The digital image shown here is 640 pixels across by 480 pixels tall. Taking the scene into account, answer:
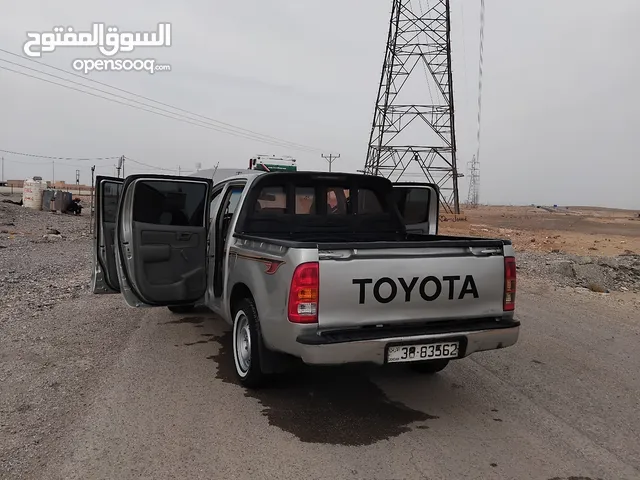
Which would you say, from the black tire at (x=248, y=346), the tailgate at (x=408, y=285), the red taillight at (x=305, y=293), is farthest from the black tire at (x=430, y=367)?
the red taillight at (x=305, y=293)

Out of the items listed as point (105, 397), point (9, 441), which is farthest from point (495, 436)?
point (9, 441)

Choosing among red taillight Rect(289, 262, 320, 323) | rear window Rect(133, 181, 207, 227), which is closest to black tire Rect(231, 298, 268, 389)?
red taillight Rect(289, 262, 320, 323)

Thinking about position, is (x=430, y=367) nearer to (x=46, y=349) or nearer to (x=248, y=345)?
(x=248, y=345)

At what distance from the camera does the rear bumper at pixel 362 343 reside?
3.83 m

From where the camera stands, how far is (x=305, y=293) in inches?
153

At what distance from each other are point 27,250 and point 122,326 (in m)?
10.1

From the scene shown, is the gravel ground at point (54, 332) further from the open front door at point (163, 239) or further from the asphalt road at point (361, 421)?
the open front door at point (163, 239)

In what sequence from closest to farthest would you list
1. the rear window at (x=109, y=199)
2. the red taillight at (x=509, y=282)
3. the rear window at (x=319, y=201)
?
the red taillight at (x=509, y=282) < the rear window at (x=319, y=201) < the rear window at (x=109, y=199)

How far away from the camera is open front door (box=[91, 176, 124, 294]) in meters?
6.71

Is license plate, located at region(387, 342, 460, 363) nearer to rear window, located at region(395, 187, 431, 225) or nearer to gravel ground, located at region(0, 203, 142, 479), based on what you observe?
gravel ground, located at region(0, 203, 142, 479)

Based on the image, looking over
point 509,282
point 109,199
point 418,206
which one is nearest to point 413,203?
point 418,206

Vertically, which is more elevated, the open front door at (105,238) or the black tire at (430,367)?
the open front door at (105,238)

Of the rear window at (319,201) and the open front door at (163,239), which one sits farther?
the open front door at (163,239)

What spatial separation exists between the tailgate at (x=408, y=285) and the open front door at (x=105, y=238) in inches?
155
